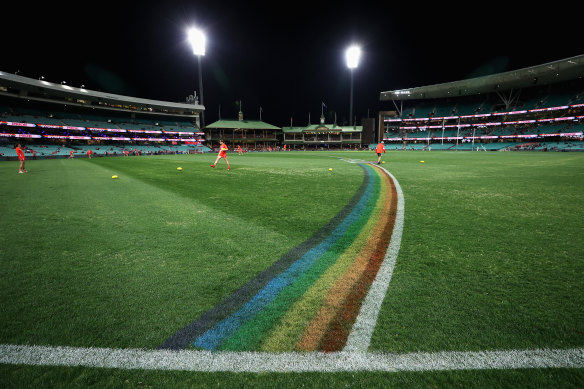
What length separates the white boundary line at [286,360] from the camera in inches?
55.7

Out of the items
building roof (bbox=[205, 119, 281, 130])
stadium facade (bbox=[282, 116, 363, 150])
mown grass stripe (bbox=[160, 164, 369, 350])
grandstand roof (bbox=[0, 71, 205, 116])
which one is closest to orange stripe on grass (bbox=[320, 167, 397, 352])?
mown grass stripe (bbox=[160, 164, 369, 350])

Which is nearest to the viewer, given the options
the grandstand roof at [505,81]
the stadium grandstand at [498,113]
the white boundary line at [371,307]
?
the white boundary line at [371,307]

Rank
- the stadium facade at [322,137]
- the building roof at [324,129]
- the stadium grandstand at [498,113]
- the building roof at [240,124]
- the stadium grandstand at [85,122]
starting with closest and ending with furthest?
the stadium grandstand at [85,122] → the stadium grandstand at [498,113] → the building roof at [240,124] → the building roof at [324,129] → the stadium facade at [322,137]

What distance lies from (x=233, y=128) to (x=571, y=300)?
8798 centimetres

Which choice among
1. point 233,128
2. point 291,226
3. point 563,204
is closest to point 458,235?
point 291,226

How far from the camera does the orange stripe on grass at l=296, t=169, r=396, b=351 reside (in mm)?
1639

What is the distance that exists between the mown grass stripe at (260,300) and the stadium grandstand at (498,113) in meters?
60.4

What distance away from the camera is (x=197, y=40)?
5569 centimetres

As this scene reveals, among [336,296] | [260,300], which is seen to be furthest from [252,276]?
[336,296]

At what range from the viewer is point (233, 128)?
8412cm

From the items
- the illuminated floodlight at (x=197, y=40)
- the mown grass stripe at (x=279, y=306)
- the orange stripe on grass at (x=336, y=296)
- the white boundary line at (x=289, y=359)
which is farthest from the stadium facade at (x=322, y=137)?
the white boundary line at (x=289, y=359)

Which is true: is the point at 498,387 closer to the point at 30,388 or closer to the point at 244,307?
the point at 244,307

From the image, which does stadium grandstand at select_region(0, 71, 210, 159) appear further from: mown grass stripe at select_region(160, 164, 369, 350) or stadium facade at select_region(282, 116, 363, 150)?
mown grass stripe at select_region(160, 164, 369, 350)

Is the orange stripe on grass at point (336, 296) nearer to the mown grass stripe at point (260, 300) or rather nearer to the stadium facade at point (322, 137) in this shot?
the mown grass stripe at point (260, 300)
